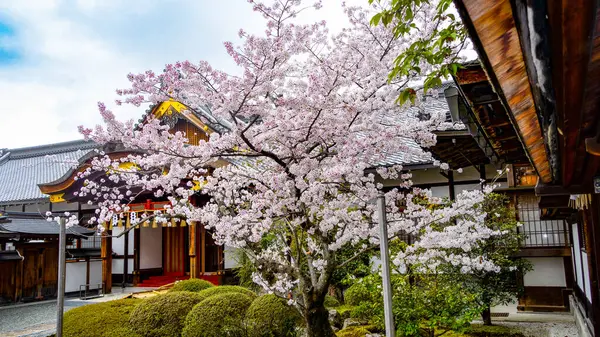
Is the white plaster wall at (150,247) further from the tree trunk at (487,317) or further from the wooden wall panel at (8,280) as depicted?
the tree trunk at (487,317)

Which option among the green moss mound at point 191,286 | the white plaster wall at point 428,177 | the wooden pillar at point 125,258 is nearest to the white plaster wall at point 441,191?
the white plaster wall at point 428,177

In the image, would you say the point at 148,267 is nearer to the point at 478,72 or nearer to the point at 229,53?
the point at 229,53

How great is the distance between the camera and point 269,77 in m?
5.80

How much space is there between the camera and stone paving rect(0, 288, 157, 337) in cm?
1111

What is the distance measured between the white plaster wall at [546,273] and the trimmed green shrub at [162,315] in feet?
28.8

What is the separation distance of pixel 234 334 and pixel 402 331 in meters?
2.94

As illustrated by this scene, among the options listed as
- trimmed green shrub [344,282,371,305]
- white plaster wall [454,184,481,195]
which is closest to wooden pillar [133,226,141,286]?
trimmed green shrub [344,282,371,305]

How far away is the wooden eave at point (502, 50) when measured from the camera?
4.06ft

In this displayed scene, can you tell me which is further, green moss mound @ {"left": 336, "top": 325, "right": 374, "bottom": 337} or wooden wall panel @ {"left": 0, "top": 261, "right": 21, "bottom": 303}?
wooden wall panel @ {"left": 0, "top": 261, "right": 21, "bottom": 303}

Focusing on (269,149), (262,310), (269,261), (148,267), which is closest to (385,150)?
(269,149)

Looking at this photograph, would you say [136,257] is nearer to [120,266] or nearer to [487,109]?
[120,266]

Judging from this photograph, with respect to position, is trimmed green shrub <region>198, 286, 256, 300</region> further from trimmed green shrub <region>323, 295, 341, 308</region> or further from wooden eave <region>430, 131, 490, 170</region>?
wooden eave <region>430, 131, 490, 170</region>

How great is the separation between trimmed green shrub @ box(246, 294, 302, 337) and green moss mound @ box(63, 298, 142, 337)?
7.60ft

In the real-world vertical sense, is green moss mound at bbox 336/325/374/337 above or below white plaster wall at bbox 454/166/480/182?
below
